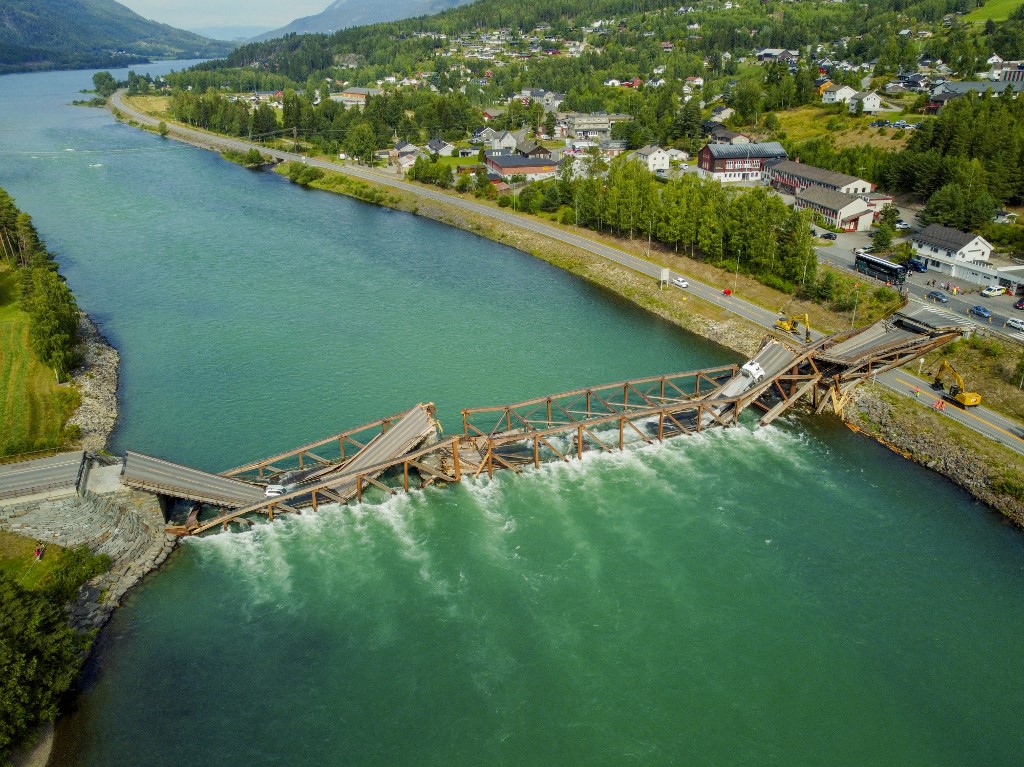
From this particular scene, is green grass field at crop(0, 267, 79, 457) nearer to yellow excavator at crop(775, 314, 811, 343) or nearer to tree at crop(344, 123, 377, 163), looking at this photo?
yellow excavator at crop(775, 314, 811, 343)

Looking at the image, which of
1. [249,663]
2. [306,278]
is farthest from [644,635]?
[306,278]

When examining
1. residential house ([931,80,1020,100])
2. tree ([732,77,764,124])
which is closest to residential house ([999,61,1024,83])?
residential house ([931,80,1020,100])

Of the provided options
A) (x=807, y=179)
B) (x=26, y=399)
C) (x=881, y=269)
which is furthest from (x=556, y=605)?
(x=807, y=179)

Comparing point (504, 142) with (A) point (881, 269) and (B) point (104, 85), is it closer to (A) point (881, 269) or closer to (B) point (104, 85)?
(A) point (881, 269)

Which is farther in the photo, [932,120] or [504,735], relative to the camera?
[932,120]

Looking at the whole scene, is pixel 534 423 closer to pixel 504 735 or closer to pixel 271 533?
pixel 271 533

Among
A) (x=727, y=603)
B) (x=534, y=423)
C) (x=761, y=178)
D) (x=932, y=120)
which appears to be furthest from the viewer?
(x=761, y=178)
